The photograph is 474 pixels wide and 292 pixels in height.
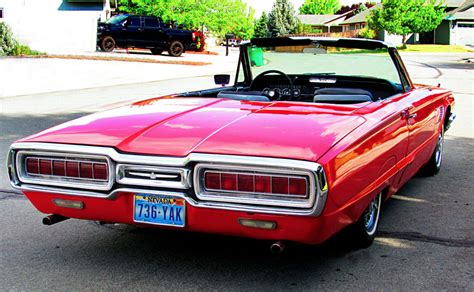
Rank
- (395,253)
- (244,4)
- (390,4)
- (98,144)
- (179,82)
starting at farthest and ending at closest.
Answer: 1. (390,4)
2. (244,4)
3. (179,82)
4. (395,253)
5. (98,144)

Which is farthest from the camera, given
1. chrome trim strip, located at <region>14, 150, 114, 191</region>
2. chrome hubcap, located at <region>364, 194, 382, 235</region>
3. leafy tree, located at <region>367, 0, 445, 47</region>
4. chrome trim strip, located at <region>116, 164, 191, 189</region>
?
leafy tree, located at <region>367, 0, 445, 47</region>

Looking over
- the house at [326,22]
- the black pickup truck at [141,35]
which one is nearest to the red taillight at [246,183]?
the black pickup truck at [141,35]

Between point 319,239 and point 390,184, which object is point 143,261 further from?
point 390,184

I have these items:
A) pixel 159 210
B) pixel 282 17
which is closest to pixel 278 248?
pixel 159 210

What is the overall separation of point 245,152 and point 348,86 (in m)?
2.48

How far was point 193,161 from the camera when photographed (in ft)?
11.0

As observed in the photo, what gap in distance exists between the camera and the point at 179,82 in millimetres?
18781

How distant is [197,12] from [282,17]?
3454 centimetres

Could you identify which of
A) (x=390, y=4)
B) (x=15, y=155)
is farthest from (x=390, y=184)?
(x=390, y=4)

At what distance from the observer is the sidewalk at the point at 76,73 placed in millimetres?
17453

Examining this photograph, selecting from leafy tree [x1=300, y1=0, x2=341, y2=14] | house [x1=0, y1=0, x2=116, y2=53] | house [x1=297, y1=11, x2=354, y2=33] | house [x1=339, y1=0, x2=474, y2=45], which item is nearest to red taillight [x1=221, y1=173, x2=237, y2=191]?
house [x1=0, y1=0, x2=116, y2=53]

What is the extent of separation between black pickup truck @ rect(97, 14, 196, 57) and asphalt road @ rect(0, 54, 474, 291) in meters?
26.9

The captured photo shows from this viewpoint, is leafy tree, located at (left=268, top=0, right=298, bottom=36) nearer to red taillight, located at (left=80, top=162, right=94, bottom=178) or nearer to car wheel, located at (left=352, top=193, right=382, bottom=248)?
car wheel, located at (left=352, top=193, right=382, bottom=248)

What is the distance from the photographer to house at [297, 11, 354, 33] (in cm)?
10940
